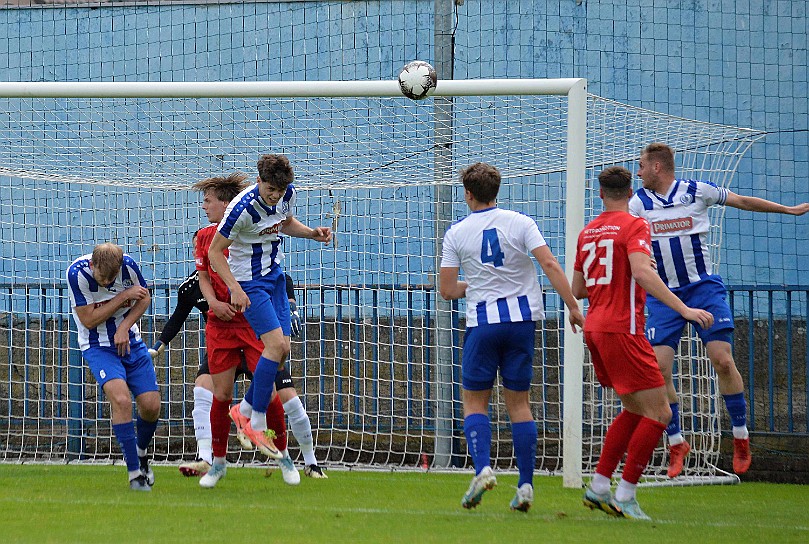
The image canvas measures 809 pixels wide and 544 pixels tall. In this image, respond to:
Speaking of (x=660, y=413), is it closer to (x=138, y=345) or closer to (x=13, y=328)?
(x=138, y=345)

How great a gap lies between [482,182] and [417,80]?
169 centimetres

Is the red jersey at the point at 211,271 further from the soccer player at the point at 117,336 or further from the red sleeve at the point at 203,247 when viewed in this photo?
the soccer player at the point at 117,336

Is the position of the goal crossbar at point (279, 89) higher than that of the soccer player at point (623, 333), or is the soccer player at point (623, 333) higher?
the goal crossbar at point (279, 89)

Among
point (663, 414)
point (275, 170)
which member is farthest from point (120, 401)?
point (663, 414)

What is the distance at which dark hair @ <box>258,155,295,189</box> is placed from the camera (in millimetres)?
6738

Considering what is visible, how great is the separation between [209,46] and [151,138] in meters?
2.00

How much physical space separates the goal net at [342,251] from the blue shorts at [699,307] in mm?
1529

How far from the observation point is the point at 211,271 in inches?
296

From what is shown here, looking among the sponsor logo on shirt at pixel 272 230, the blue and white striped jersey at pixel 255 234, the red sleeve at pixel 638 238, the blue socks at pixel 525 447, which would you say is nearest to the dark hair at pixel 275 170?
the blue and white striped jersey at pixel 255 234

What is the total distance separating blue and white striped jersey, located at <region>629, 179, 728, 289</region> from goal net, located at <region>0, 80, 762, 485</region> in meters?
1.42

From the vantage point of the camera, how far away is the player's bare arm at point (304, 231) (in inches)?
283

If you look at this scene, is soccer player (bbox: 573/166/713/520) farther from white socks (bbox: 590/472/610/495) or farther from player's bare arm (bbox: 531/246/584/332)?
player's bare arm (bbox: 531/246/584/332)

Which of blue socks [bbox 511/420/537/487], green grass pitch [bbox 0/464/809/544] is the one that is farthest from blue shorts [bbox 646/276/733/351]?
blue socks [bbox 511/420/537/487]

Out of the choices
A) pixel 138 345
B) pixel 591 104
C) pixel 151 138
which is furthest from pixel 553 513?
pixel 151 138
